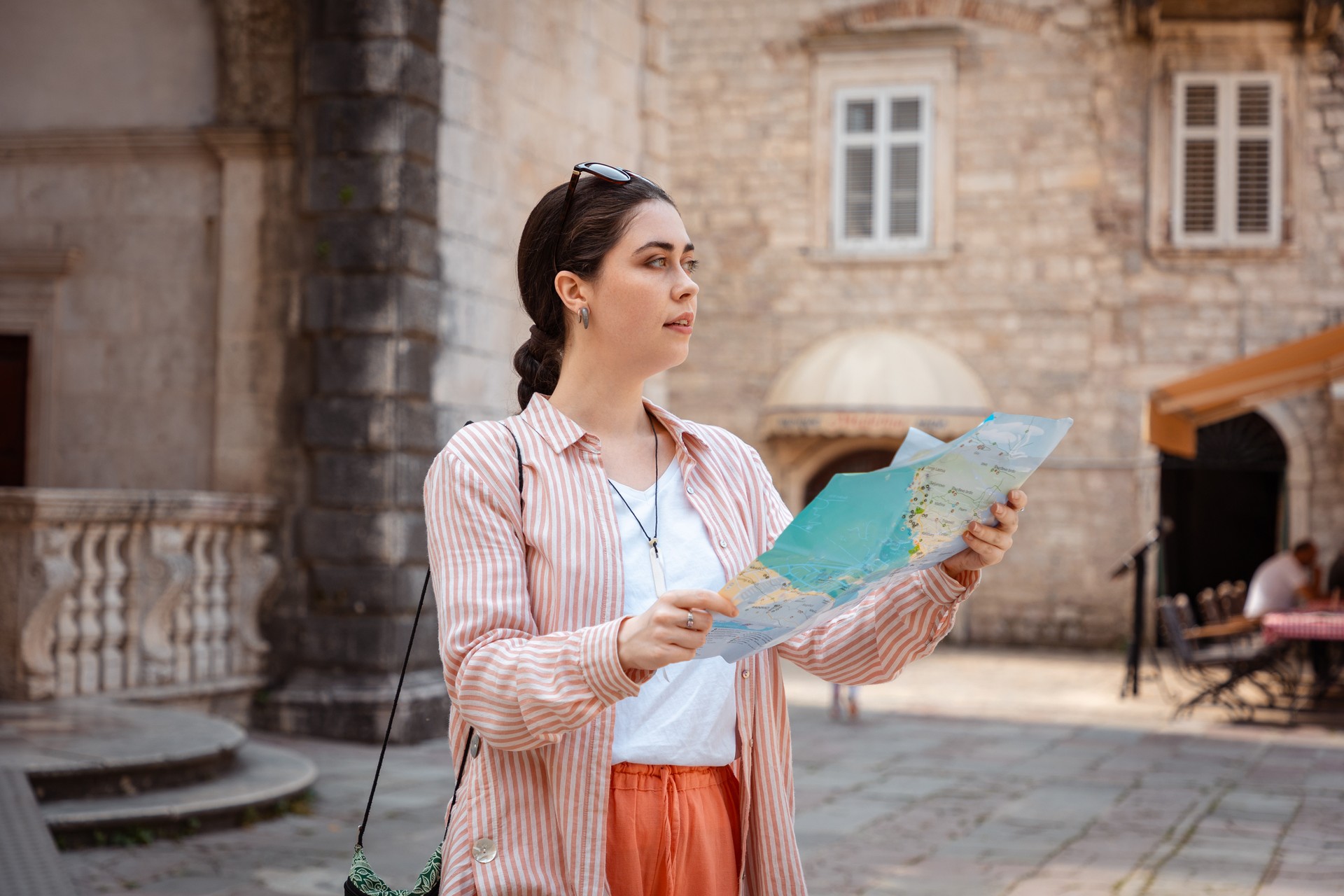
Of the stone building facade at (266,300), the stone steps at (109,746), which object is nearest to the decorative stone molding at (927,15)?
the stone building facade at (266,300)

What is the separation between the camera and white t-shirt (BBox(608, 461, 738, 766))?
1845 millimetres

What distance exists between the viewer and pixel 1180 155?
56.0ft

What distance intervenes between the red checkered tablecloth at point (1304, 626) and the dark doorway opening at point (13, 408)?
8.27m

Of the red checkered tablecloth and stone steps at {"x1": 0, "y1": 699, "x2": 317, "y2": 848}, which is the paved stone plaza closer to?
stone steps at {"x1": 0, "y1": 699, "x2": 317, "y2": 848}

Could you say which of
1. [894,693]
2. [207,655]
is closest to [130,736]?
[207,655]

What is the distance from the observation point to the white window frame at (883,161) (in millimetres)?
17750

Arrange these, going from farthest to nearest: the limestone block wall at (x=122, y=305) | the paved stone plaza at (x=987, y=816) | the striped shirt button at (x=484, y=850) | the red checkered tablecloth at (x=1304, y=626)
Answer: the red checkered tablecloth at (x=1304, y=626)
the limestone block wall at (x=122, y=305)
the paved stone plaza at (x=987, y=816)
the striped shirt button at (x=484, y=850)

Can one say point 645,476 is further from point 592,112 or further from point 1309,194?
point 1309,194

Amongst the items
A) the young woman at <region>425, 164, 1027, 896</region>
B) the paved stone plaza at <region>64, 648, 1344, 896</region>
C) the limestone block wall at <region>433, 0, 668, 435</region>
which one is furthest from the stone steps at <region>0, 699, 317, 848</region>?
the young woman at <region>425, 164, 1027, 896</region>

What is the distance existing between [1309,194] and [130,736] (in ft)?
48.8

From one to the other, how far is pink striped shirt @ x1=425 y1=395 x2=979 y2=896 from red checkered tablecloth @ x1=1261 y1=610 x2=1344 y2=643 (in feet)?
28.8

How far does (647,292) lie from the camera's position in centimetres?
192

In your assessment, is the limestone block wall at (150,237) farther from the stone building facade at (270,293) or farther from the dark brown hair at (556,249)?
the dark brown hair at (556,249)

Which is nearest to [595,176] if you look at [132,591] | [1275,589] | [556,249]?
[556,249]
